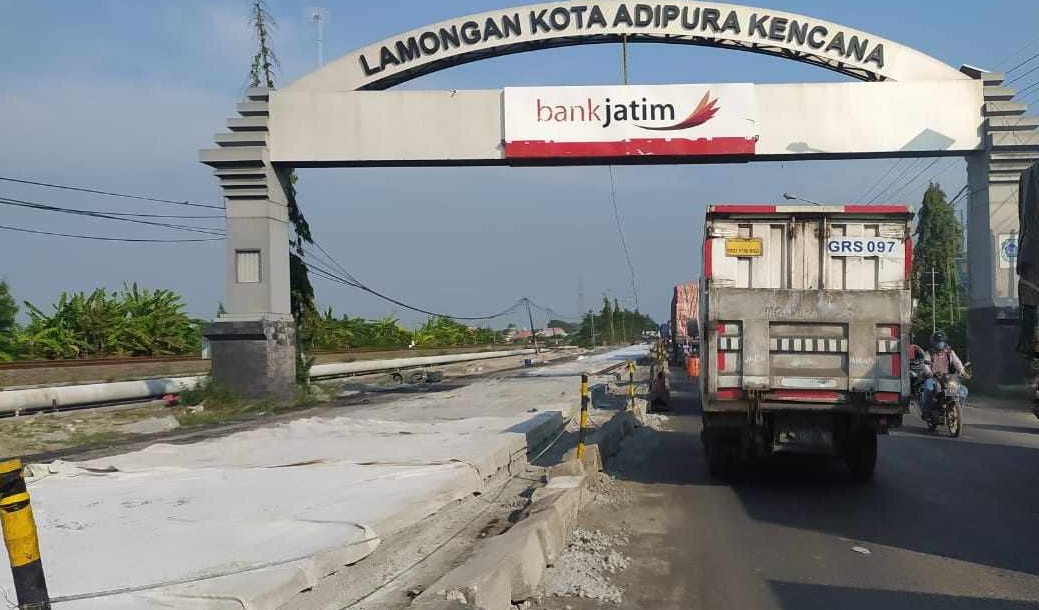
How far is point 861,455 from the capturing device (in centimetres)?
1013

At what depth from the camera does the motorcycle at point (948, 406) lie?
47.1 ft

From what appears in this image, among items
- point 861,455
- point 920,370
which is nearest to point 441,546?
point 861,455

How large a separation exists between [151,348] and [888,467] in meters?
30.8

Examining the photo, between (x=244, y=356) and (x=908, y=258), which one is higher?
(x=908, y=258)

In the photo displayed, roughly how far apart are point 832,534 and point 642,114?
1562 centimetres

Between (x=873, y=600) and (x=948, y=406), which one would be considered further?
(x=948, y=406)

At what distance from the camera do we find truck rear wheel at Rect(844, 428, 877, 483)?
1001cm

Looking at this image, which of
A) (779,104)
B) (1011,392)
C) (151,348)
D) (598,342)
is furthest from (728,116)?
(598,342)

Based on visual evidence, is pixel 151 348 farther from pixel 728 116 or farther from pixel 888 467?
pixel 888 467

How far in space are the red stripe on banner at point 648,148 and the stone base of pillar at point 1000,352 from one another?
7.45 meters

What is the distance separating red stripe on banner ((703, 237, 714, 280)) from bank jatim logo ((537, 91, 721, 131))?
12.5m

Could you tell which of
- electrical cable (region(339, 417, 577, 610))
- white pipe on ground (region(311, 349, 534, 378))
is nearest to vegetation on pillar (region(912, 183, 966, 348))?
white pipe on ground (region(311, 349, 534, 378))

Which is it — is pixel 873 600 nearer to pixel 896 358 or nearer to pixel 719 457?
pixel 896 358

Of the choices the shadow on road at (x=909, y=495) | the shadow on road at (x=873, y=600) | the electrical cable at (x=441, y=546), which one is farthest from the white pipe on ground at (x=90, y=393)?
the shadow on road at (x=873, y=600)
